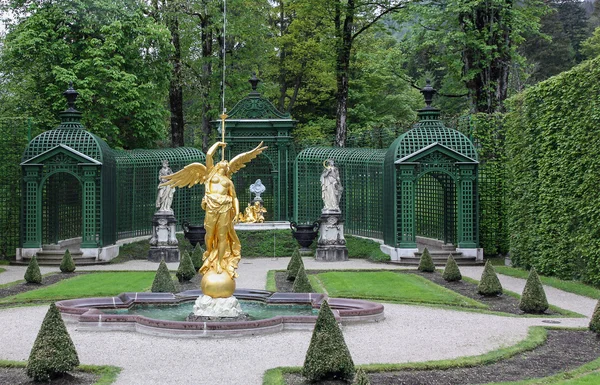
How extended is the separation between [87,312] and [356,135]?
88.2ft

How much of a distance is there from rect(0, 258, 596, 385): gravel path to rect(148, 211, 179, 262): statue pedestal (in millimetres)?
10776

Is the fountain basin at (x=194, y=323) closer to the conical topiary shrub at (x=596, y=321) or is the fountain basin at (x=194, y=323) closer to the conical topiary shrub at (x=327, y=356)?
the conical topiary shrub at (x=327, y=356)

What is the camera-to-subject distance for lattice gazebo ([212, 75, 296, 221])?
3222 centimetres

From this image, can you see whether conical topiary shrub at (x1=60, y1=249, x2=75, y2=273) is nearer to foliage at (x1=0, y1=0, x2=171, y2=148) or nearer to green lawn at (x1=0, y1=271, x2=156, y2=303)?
green lawn at (x1=0, y1=271, x2=156, y2=303)

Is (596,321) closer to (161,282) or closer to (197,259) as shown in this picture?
(161,282)

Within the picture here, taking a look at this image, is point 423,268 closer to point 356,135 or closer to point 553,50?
point 356,135

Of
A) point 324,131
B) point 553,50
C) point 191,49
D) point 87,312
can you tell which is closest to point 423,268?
point 87,312

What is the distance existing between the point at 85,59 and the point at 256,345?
23.0m

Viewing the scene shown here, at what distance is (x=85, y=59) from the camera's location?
31641 millimetres

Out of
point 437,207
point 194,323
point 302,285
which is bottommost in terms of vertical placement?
point 194,323

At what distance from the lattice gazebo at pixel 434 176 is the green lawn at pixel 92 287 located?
9199 millimetres

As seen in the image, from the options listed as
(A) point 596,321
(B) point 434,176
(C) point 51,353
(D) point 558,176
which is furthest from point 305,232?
(C) point 51,353

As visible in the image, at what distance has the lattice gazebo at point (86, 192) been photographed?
85.8ft

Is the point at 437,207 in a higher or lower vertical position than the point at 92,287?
higher
